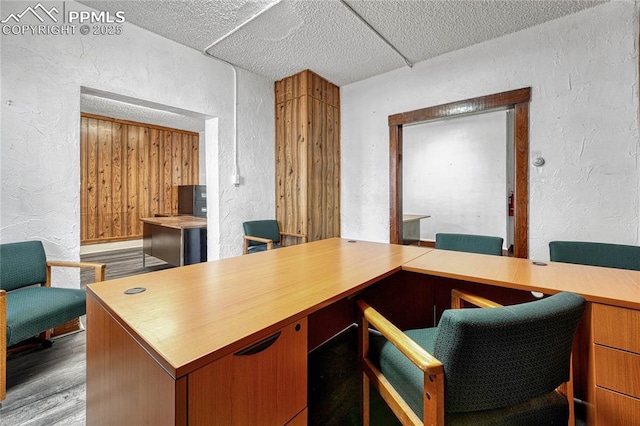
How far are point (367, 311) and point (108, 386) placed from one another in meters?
0.94

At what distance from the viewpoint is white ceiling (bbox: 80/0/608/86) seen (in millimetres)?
2395

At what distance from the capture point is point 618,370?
1.05 meters

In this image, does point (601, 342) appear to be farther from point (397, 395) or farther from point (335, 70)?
point (335, 70)

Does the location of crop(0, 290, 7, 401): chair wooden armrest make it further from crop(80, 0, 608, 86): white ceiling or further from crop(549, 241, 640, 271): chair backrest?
crop(549, 241, 640, 271): chair backrest

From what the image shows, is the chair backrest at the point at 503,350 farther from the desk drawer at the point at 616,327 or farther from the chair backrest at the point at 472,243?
the chair backrest at the point at 472,243

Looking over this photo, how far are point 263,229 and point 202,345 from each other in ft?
9.79

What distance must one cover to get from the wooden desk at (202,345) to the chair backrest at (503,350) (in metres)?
0.45

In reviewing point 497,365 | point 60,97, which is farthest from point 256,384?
point 60,97

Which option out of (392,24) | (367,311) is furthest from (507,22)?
(367,311)

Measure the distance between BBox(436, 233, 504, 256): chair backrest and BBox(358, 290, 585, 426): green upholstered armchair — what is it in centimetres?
133

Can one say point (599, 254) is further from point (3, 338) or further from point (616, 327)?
point (3, 338)

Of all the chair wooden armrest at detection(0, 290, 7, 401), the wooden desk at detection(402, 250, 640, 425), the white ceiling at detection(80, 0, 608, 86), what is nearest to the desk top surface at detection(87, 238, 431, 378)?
the wooden desk at detection(402, 250, 640, 425)

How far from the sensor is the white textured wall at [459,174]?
5363 millimetres

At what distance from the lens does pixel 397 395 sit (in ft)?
3.38
